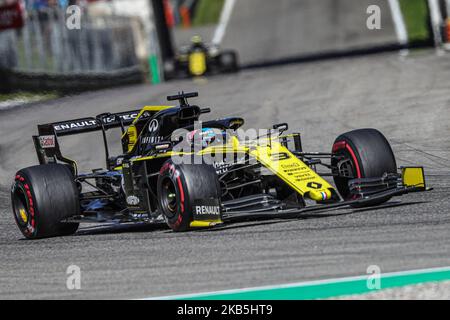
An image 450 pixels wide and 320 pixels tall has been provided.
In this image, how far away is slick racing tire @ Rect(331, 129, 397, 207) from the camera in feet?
33.0

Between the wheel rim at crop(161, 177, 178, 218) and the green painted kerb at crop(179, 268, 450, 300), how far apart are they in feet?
9.47

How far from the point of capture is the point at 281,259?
7941 millimetres

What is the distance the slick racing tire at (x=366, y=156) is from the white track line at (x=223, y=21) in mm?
37517

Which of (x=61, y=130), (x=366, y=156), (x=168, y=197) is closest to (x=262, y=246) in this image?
(x=168, y=197)

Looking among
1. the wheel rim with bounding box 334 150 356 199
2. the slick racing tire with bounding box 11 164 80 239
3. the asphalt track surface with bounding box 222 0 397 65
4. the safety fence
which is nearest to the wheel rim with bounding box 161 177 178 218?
the slick racing tire with bounding box 11 164 80 239

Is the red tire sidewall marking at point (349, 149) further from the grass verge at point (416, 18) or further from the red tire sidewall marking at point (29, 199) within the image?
the grass verge at point (416, 18)

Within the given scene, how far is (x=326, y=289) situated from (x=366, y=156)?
346cm

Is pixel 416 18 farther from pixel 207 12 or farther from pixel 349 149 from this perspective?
pixel 349 149

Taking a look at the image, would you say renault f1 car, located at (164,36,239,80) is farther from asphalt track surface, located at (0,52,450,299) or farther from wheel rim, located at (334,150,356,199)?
wheel rim, located at (334,150,356,199)

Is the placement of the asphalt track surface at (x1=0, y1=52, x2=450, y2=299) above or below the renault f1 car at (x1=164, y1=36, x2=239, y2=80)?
below

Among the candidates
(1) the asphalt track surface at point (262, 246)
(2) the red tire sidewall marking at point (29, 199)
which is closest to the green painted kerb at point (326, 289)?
(1) the asphalt track surface at point (262, 246)
